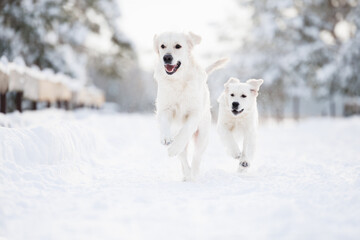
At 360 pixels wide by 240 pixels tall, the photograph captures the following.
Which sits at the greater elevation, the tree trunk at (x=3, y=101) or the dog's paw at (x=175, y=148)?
the tree trunk at (x=3, y=101)

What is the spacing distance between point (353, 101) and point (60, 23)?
22749mm

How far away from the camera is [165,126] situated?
14.5 feet

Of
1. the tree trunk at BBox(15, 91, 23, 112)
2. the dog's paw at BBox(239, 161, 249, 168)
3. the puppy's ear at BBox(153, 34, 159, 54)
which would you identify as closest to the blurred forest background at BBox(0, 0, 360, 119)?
the tree trunk at BBox(15, 91, 23, 112)

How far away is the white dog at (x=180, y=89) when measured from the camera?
4465mm

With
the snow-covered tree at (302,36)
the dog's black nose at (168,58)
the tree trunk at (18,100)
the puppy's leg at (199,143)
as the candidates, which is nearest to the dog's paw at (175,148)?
the puppy's leg at (199,143)

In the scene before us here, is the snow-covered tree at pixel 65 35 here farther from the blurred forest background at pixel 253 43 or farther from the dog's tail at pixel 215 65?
the dog's tail at pixel 215 65

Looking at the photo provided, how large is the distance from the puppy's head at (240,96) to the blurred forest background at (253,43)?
10.2 metres

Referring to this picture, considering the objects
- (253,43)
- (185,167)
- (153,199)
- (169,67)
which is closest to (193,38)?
(169,67)

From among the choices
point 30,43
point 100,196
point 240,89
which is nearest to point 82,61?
point 30,43

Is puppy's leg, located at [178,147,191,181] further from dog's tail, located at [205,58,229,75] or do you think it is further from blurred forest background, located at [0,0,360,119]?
blurred forest background, located at [0,0,360,119]

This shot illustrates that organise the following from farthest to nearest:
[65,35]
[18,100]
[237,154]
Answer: [65,35] < [18,100] < [237,154]

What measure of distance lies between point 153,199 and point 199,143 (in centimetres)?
161

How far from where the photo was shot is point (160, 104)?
4633 mm

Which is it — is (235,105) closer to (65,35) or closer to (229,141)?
(229,141)
